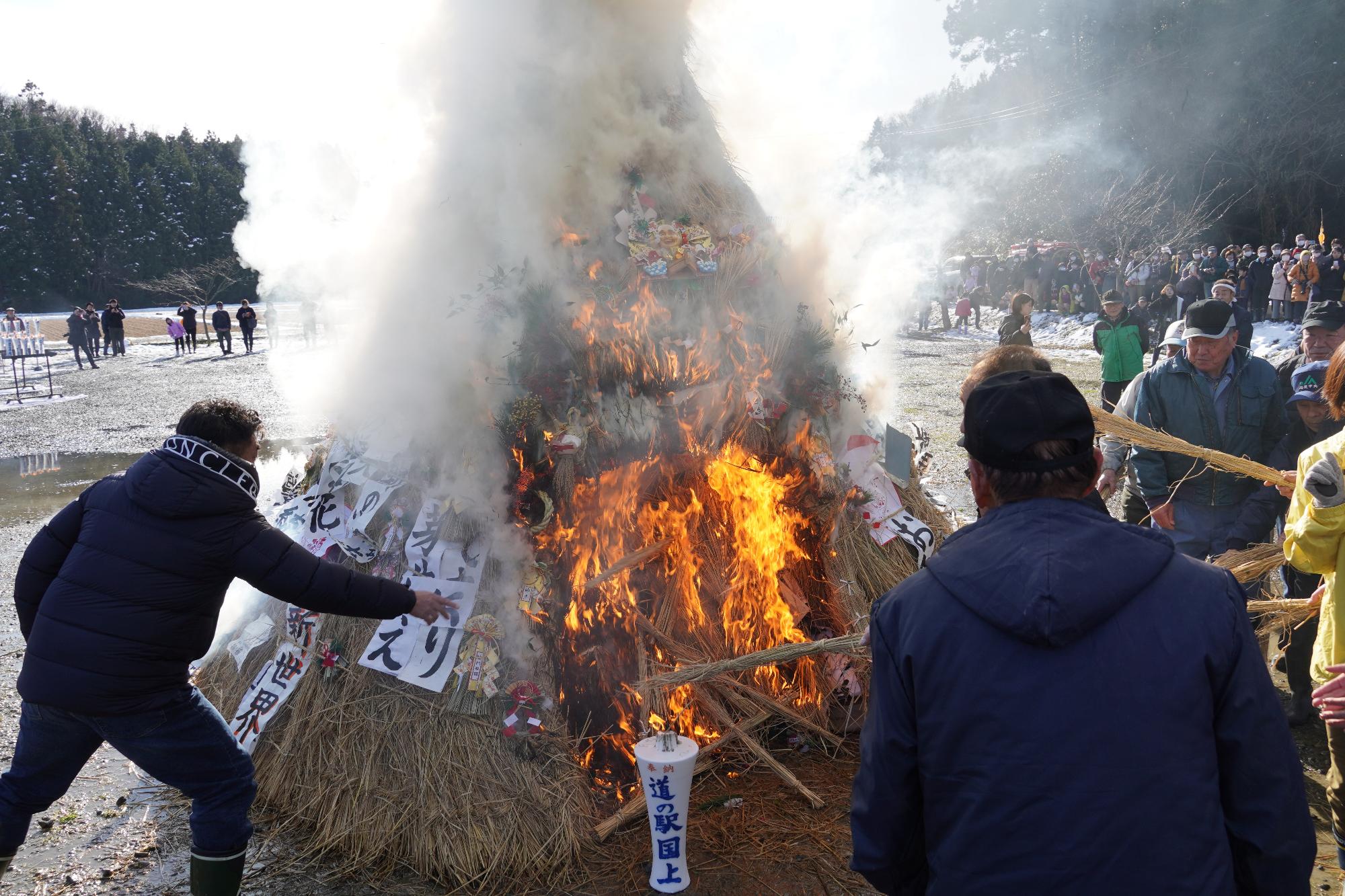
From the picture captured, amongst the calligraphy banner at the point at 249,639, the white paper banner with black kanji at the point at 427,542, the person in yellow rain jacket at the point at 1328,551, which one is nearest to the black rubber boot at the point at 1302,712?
the person in yellow rain jacket at the point at 1328,551

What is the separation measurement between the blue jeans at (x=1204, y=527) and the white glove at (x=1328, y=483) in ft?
6.24

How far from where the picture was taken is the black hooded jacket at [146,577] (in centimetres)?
306

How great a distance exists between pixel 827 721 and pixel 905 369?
16.6 metres

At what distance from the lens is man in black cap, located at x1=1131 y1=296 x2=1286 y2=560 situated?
15.4 feet

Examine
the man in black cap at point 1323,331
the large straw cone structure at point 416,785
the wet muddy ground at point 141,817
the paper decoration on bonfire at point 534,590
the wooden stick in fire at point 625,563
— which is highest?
the man in black cap at point 1323,331

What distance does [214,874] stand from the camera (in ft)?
10.8

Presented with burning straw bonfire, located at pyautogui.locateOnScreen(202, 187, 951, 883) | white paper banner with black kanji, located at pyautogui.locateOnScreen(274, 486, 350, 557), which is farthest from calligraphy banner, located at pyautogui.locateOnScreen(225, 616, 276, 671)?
white paper banner with black kanji, located at pyautogui.locateOnScreen(274, 486, 350, 557)

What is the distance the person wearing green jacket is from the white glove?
764 centimetres

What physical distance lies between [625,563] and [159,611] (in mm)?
2090

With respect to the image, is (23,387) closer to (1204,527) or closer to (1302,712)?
(1204,527)

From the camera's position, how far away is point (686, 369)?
4906 mm

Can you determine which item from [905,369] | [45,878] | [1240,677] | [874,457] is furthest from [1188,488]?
[905,369]

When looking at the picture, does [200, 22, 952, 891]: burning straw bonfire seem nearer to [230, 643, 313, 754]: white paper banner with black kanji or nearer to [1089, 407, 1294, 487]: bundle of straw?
[230, 643, 313, 754]: white paper banner with black kanji

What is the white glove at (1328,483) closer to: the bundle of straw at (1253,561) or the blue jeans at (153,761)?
the bundle of straw at (1253,561)
